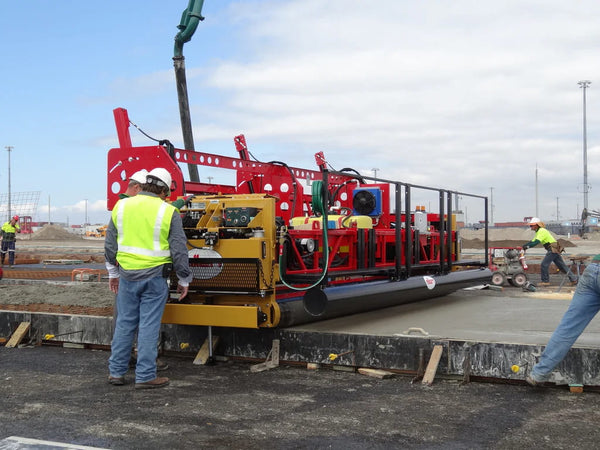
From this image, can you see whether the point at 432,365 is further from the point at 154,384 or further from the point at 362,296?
the point at 154,384

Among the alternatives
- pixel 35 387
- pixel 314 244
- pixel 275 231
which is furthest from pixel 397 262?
pixel 35 387

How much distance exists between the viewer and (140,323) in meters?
6.36

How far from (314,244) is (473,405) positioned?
2.64 metres

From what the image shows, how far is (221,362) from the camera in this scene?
7.46m

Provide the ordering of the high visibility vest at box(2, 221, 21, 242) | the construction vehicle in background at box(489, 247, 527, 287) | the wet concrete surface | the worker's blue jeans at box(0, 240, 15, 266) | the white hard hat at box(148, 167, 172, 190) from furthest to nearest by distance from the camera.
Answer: the high visibility vest at box(2, 221, 21, 242) → the worker's blue jeans at box(0, 240, 15, 266) → the construction vehicle in background at box(489, 247, 527, 287) → the white hard hat at box(148, 167, 172, 190) → the wet concrete surface

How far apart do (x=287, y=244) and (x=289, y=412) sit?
232cm

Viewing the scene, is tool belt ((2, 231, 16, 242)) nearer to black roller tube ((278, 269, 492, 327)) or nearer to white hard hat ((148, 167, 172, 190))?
black roller tube ((278, 269, 492, 327))

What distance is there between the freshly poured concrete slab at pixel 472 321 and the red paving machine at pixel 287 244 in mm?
204

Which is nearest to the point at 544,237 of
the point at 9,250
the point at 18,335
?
the point at 18,335

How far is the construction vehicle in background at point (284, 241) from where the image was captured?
6.96 meters

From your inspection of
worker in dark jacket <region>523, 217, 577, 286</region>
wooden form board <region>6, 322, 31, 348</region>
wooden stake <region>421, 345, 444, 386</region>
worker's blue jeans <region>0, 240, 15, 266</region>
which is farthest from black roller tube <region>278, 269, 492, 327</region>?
worker's blue jeans <region>0, 240, 15, 266</region>

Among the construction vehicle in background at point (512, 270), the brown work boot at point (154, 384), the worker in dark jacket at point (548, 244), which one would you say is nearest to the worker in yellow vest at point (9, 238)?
the construction vehicle in background at point (512, 270)

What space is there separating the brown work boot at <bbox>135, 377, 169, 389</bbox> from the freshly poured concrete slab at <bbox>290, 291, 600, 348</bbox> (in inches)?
63.6

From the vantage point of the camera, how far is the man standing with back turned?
625 centimetres
